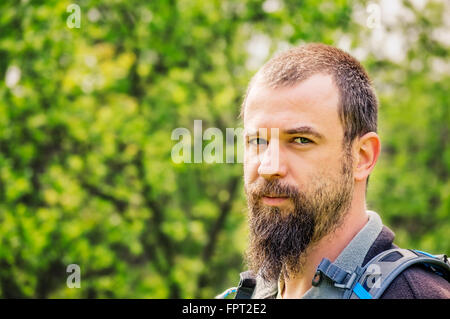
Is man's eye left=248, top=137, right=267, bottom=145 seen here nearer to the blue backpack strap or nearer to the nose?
the nose

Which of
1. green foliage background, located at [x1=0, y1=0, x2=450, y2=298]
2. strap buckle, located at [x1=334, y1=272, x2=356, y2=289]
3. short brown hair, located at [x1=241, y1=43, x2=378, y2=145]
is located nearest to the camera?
strap buckle, located at [x1=334, y1=272, x2=356, y2=289]

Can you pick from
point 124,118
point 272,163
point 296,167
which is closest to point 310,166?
point 296,167

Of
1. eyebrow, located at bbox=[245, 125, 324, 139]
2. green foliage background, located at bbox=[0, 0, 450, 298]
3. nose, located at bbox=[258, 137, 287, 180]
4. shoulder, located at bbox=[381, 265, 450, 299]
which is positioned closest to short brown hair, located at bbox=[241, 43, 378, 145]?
eyebrow, located at bbox=[245, 125, 324, 139]

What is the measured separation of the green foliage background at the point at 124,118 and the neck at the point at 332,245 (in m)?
4.03

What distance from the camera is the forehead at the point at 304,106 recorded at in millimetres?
2090

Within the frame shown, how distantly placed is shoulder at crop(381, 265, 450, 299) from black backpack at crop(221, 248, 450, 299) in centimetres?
3

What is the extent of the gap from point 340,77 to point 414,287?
0.96m

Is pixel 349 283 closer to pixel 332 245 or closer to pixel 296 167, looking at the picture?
pixel 332 245

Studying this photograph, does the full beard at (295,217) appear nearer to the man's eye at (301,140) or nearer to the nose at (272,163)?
the nose at (272,163)

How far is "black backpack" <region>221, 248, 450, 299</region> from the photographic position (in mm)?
1838

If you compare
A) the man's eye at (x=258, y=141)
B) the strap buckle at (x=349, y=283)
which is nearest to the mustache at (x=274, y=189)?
the man's eye at (x=258, y=141)

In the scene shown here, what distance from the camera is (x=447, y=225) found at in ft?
31.2

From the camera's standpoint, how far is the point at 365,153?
2.28m

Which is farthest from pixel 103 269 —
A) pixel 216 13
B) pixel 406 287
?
pixel 406 287
